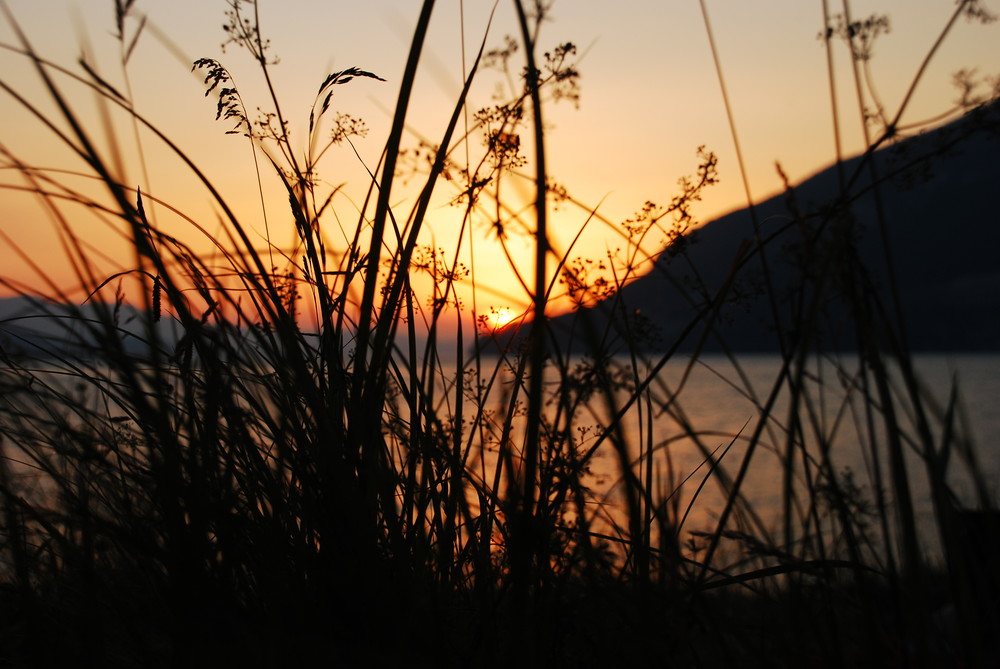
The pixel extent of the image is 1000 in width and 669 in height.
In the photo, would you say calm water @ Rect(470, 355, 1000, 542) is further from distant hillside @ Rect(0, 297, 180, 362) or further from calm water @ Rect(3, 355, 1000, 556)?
distant hillside @ Rect(0, 297, 180, 362)

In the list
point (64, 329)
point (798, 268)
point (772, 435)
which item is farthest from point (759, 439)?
point (64, 329)

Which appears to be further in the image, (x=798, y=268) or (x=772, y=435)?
(x=772, y=435)

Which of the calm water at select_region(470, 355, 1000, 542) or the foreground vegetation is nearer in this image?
the foreground vegetation

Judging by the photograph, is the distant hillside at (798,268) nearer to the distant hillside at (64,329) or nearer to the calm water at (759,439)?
the calm water at (759,439)

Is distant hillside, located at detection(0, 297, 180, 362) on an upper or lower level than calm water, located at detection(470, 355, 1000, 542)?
upper

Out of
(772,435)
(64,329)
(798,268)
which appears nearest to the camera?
(798,268)

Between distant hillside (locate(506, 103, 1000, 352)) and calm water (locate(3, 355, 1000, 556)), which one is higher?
distant hillside (locate(506, 103, 1000, 352))

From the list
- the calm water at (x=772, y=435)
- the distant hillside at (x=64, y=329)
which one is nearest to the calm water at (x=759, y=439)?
the calm water at (x=772, y=435)

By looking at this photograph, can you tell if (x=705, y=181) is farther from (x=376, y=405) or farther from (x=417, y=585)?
(x=417, y=585)

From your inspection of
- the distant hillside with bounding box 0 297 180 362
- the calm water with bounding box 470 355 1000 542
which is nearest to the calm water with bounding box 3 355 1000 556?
the calm water with bounding box 470 355 1000 542

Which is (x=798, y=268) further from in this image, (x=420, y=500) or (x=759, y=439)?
(x=759, y=439)

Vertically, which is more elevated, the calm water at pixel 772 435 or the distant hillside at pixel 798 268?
the distant hillside at pixel 798 268

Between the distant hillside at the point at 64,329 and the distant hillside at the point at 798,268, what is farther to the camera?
the distant hillside at the point at 64,329

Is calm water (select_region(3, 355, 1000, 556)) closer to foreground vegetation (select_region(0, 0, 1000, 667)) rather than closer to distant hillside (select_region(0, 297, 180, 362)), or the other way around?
foreground vegetation (select_region(0, 0, 1000, 667))
